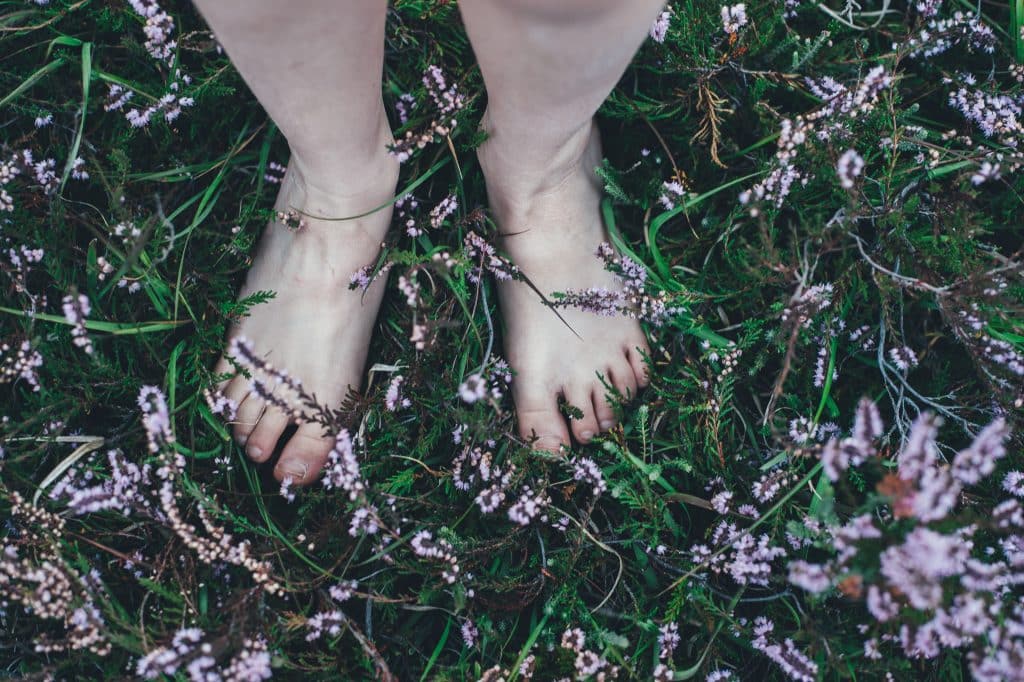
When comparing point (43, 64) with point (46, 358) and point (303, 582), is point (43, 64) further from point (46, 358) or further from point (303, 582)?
point (303, 582)

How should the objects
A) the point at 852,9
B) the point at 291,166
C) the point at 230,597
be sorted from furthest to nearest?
the point at 852,9
the point at 291,166
the point at 230,597

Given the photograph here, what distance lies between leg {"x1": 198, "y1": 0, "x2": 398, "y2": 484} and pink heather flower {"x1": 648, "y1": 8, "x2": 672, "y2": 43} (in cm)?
67

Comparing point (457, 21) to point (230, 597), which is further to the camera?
point (457, 21)

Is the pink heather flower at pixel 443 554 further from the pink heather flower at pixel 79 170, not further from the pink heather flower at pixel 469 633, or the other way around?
the pink heather flower at pixel 79 170

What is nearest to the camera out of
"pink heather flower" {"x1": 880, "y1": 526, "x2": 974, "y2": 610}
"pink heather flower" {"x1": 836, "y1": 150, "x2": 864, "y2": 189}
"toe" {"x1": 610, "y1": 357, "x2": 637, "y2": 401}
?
"pink heather flower" {"x1": 880, "y1": 526, "x2": 974, "y2": 610}

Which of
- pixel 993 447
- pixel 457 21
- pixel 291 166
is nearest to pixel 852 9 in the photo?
pixel 457 21

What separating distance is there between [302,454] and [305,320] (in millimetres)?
312

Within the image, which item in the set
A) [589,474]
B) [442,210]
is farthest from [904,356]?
[442,210]

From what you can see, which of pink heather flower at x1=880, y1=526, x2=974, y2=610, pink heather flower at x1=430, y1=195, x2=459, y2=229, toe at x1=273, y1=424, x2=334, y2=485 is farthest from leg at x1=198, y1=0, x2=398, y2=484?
pink heather flower at x1=880, y1=526, x2=974, y2=610

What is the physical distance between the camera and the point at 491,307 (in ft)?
5.80

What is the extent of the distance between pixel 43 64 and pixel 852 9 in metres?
2.11

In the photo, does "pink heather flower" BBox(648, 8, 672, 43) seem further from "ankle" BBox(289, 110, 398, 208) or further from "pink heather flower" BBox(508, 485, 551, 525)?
"pink heather flower" BBox(508, 485, 551, 525)

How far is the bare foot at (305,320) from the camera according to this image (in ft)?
5.16

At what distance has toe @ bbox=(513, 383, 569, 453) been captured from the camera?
5.46 ft
